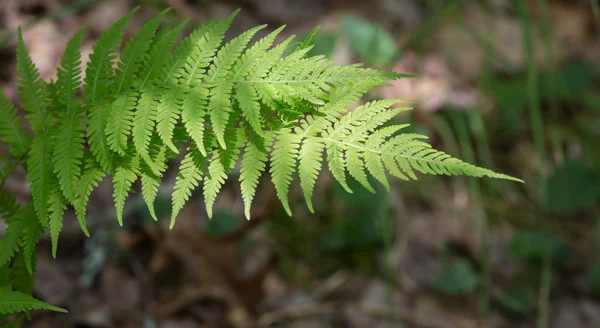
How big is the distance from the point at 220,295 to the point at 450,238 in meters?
1.53

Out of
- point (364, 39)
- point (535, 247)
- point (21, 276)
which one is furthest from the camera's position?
point (364, 39)

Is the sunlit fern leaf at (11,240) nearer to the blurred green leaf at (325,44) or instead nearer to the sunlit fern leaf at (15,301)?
the sunlit fern leaf at (15,301)

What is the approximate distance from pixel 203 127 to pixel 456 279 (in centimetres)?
218

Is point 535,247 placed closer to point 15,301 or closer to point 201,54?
point 201,54

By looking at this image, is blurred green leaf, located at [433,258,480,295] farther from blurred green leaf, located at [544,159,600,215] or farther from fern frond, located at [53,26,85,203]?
fern frond, located at [53,26,85,203]

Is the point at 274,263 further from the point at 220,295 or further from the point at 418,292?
the point at 418,292

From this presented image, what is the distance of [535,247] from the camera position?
2988 millimetres

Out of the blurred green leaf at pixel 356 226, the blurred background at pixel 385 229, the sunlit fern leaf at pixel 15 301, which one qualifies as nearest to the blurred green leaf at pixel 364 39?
the blurred background at pixel 385 229

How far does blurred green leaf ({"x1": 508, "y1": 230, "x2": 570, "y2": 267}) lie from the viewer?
299 cm

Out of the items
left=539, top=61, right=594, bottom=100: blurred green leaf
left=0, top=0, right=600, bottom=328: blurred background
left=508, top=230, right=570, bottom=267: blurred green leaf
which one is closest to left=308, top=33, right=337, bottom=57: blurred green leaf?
left=0, top=0, right=600, bottom=328: blurred background

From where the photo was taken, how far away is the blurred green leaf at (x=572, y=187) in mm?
3279

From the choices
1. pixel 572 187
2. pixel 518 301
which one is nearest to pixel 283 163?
pixel 518 301

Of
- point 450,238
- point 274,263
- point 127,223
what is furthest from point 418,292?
point 127,223

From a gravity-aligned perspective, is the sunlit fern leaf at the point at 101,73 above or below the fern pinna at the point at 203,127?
above
